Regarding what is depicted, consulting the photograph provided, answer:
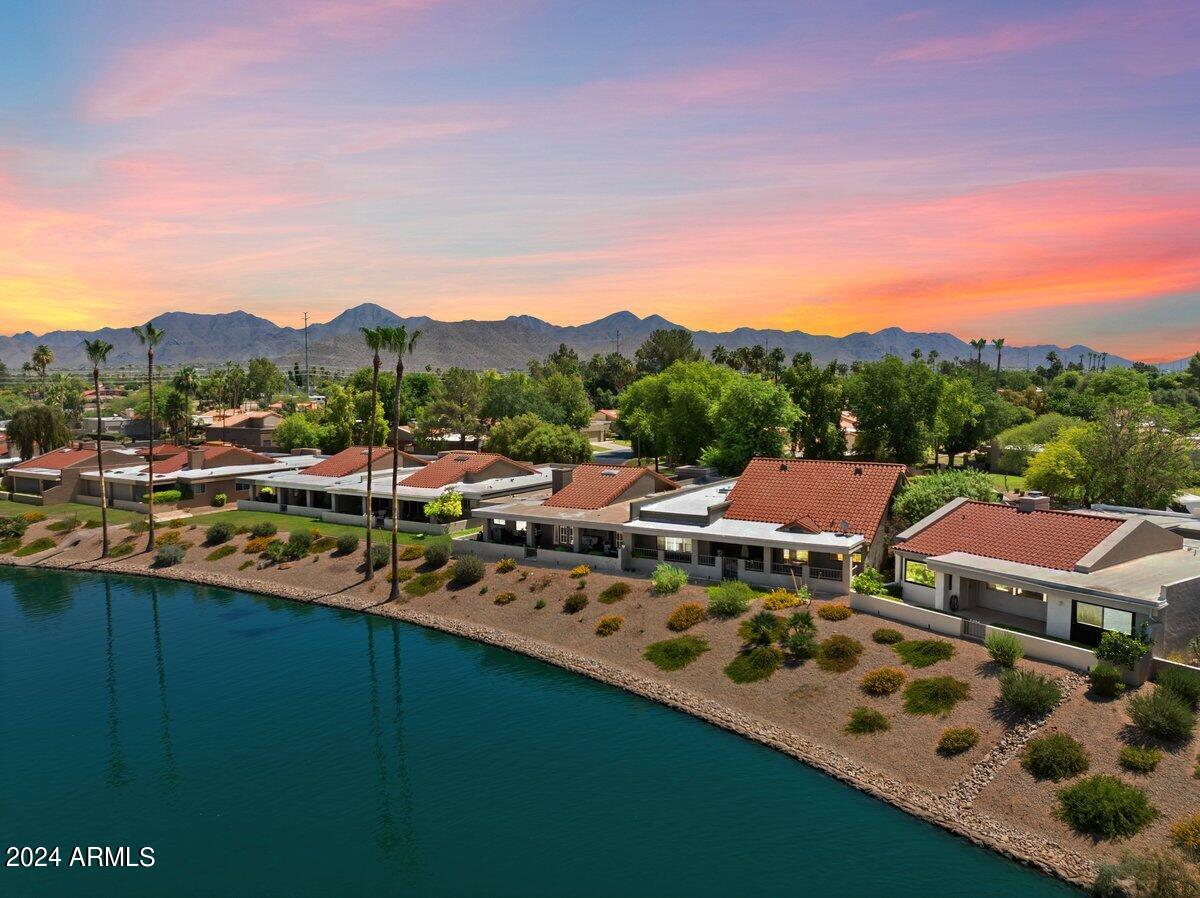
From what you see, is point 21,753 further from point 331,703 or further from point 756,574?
point 756,574

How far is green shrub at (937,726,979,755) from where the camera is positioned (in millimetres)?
30500

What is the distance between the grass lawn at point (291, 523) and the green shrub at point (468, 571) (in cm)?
930

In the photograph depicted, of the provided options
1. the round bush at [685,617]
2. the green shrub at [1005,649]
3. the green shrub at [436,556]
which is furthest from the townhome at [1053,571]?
the green shrub at [436,556]

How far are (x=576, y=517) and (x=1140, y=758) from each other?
35.8m

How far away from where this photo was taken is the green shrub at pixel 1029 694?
30.9 meters

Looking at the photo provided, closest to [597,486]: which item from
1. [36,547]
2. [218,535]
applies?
[218,535]

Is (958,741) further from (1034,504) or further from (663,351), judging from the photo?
(663,351)

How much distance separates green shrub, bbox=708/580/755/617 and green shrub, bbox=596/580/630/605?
552 centimetres

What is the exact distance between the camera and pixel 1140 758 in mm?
27625

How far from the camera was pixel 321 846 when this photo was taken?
27625 millimetres

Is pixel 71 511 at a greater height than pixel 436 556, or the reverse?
pixel 436 556

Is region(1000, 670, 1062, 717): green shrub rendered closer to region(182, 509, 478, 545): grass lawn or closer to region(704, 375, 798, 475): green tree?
region(704, 375, 798, 475): green tree

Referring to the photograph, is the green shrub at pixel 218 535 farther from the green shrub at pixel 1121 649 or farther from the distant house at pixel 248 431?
the distant house at pixel 248 431

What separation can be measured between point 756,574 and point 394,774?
24178mm
